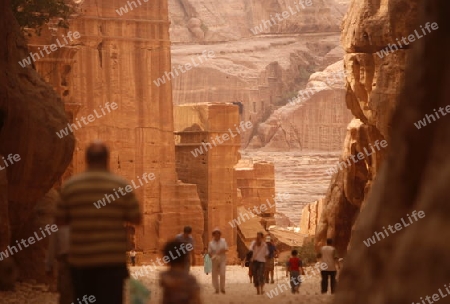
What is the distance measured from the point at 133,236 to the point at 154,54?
671cm

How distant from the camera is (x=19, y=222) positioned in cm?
1791

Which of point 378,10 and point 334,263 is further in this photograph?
point 378,10

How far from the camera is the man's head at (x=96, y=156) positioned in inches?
246

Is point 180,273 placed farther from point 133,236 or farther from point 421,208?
point 133,236

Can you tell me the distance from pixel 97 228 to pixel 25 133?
1123 centimetres

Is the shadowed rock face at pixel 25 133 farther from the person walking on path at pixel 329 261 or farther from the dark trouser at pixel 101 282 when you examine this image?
the dark trouser at pixel 101 282

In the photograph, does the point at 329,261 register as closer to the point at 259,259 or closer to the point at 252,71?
the point at 259,259

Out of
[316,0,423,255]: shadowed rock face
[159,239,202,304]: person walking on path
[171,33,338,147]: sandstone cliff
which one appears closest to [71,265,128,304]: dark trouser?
[159,239,202,304]: person walking on path

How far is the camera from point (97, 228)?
6.17 metres

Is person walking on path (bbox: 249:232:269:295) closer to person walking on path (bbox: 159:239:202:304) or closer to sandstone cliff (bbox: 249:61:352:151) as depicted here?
person walking on path (bbox: 159:239:202:304)

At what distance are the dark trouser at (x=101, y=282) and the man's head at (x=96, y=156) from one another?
24.2 inches

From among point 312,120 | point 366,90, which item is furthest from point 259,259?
point 312,120

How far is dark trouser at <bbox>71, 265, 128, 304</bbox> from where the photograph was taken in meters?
6.20

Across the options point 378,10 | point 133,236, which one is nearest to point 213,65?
point 133,236
